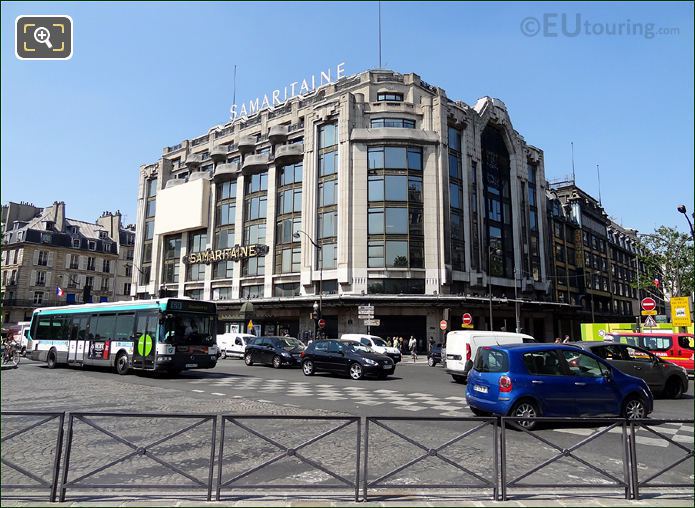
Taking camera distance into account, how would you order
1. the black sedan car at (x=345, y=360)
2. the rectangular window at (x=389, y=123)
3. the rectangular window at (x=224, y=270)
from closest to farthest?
the black sedan car at (x=345, y=360) → the rectangular window at (x=389, y=123) → the rectangular window at (x=224, y=270)

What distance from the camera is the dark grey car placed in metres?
13.1

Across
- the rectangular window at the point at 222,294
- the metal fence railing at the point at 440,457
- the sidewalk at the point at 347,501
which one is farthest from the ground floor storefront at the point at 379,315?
the sidewalk at the point at 347,501

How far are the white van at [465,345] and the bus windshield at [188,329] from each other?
963 cm

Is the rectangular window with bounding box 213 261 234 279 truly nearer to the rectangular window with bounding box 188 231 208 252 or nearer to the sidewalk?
the rectangular window with bounding box 188 231 208 252

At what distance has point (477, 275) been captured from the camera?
140 feet

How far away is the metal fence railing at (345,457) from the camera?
5410 mm

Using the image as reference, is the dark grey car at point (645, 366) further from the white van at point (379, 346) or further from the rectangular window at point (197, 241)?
the rectangular window at point (197, 241)

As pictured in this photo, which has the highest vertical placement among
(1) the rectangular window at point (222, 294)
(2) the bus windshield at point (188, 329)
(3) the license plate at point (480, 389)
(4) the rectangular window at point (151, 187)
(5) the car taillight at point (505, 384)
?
(4) the rectangular window at point (151, 187)

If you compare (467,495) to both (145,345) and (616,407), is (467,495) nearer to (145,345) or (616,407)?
(616,407)

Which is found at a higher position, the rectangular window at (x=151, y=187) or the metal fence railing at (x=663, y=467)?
the rectangular window at (x=151, y=187)

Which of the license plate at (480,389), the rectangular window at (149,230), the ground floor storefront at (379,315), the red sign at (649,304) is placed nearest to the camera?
the license plate at (480,389)

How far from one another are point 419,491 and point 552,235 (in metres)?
57.5

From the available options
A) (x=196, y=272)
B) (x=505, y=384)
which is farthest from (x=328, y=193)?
(x=505, y=384)

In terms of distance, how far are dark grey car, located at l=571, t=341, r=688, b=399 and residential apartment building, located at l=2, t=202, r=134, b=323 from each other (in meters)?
56.6
